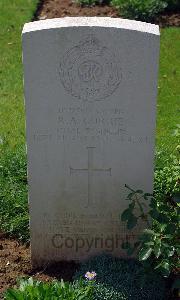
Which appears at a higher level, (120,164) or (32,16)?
(32,16)

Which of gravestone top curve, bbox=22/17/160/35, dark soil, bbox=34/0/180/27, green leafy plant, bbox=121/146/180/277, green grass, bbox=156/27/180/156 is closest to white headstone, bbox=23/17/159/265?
gravestone top curve, bbox=22/17/160/35

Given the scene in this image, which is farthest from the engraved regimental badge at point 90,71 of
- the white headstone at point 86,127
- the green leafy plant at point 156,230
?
the green leafy plant at point 156,230

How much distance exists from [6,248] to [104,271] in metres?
0.87

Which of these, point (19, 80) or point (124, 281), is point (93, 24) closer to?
point (124, 281)

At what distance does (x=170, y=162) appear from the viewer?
5738 mm

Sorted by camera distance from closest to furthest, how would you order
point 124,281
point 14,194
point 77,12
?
point 124,281, point 14,194, point 77,12

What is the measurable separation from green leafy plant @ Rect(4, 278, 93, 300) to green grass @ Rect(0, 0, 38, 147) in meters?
2.41

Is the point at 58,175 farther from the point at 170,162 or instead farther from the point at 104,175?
the point at 170,162

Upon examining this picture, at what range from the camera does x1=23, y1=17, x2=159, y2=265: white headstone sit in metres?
4.14

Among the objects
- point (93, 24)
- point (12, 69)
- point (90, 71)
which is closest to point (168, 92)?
point (12, 69)

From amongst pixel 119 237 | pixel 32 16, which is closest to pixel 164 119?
pixel 119 237

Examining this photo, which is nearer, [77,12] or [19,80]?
[19,80]

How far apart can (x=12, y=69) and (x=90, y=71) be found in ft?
12.8

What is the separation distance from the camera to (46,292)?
3.90m
